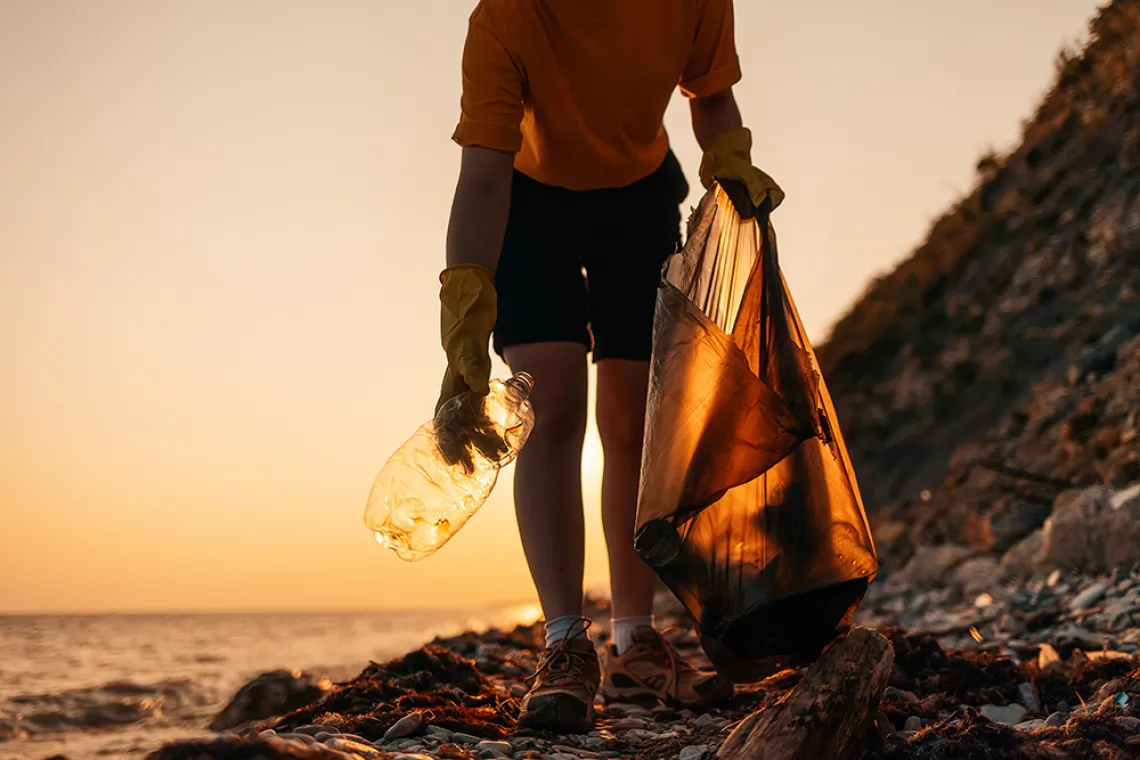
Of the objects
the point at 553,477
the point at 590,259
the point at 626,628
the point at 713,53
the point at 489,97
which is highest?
the point at 713,53

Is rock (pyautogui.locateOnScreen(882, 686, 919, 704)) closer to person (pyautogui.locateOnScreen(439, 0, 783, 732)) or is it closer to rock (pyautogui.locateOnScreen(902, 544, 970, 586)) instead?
person (pyautogui.locateOnScreen(439, 0, 783, 732))

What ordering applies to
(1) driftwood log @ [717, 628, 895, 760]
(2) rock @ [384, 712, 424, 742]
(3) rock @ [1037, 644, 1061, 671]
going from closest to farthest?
(1) driftwood log @ [717, 628, 895, 760] < (2) rock @ [384, 712, 424, 742] < (3) rock @ [1037, 644, 1061, 671]

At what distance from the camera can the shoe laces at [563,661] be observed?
2750 mm

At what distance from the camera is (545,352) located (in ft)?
9.30

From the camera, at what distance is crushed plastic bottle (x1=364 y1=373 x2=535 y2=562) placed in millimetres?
2537

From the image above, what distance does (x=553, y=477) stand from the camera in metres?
2.86

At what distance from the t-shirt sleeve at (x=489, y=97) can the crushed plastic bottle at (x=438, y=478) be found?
62cm

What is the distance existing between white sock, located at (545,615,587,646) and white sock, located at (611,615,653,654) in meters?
0.29

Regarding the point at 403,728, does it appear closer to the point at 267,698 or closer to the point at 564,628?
the point at 564,628

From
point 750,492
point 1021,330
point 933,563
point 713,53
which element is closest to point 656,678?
point 750,492

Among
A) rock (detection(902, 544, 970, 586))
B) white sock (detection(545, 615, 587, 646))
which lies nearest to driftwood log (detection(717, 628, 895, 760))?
white sock (detection(545, 615, 587, 646))

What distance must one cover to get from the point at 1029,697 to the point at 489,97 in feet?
6.90

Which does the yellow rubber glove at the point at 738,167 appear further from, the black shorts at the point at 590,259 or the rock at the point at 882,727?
the rock at the point at 882,727

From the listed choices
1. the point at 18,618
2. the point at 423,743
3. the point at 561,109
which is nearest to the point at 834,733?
the point at 423,743
